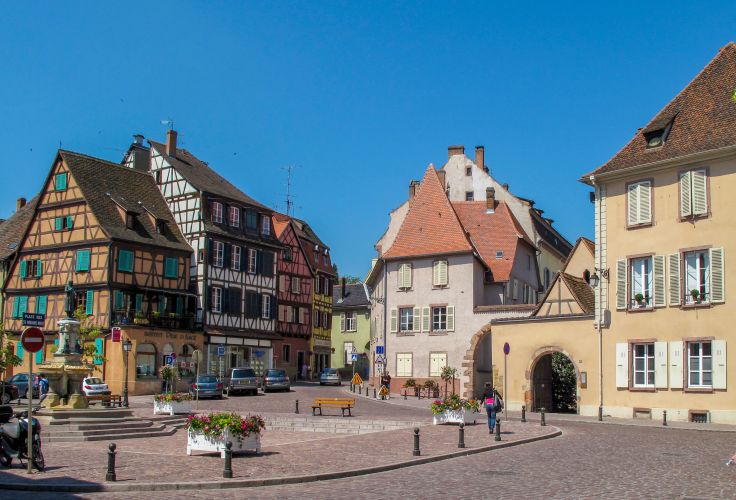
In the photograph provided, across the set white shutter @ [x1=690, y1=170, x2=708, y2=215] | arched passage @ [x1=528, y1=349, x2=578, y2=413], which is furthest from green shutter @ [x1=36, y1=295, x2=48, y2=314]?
white shutter @ [x1=690, y1=170, x2=708, y2=215]

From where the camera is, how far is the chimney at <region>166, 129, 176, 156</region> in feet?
198

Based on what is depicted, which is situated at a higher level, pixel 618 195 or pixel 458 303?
pixel 618 195

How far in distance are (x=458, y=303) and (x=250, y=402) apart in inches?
586

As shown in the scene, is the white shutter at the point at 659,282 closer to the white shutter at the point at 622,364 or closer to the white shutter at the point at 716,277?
the white shutter at the point at 716,277

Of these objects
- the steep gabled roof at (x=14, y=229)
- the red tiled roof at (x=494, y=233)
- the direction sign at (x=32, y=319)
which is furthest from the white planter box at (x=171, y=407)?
the steep gabled roof at (x=14, y=229)

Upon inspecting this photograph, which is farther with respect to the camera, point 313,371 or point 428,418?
Answer: point 313,371

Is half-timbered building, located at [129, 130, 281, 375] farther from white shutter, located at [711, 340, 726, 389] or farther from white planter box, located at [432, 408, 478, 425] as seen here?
white shutter, located at [711, 340, 726, 389]

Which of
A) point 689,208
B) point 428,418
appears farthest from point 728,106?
point 428,418

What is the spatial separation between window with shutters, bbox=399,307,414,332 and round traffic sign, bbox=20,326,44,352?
36664mm

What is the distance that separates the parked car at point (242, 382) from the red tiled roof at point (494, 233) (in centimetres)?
1592

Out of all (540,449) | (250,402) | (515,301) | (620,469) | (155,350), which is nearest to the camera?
(620,469)

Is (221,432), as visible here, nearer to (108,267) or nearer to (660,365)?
(660,365)

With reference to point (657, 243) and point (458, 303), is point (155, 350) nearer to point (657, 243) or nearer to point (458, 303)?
point (458, 303)

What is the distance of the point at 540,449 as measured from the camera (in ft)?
69.4
